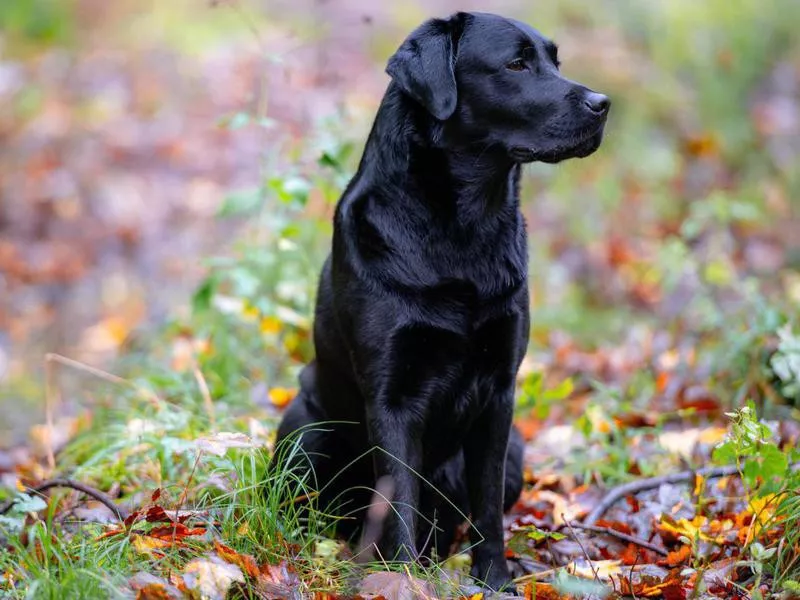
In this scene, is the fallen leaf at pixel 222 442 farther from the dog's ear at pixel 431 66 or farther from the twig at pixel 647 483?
the twig at pixel 647 483

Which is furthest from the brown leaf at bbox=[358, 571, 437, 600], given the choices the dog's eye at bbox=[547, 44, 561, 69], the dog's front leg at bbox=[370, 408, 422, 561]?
the dog's eye at bbox=[547, 44, 561, 69]

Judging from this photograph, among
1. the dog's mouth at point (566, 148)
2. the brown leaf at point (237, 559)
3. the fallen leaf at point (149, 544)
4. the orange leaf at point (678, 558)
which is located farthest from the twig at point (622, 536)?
the fallen leaf at point (149, 544)

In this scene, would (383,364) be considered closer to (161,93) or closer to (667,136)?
(667,136)

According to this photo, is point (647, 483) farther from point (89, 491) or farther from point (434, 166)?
point (89, 491)

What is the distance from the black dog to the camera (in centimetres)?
272

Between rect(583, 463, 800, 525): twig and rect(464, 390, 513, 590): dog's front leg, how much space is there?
19.6 inches

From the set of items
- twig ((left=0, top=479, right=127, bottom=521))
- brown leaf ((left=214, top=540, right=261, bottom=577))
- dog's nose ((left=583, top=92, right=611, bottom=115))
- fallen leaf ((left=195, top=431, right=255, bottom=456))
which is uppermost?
dog's nose ((left=583, top=92, right=611, bottom=115))

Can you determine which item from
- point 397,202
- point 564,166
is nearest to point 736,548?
point 397,202

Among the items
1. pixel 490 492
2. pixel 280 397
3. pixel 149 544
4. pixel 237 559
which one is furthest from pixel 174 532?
pixel 280 397

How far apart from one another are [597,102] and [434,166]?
487mm

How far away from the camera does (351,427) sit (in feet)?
10.1

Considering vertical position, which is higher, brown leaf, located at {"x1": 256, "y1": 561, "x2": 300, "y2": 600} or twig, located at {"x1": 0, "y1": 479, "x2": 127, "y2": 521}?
brown leaf, located at {"x1": 256, "y1": 561, "x2": 300, "y2": 600}

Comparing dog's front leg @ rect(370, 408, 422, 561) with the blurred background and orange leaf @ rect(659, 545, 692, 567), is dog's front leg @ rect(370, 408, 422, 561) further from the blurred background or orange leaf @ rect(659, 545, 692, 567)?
the blurred background

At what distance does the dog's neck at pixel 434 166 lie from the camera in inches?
110
